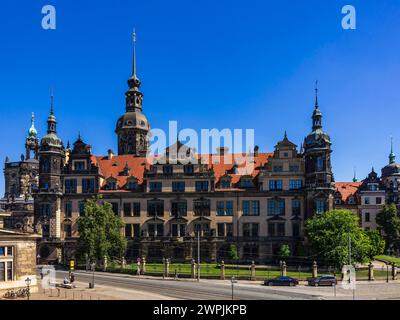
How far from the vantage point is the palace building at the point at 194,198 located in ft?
224

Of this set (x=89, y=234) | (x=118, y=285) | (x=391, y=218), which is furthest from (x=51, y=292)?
(x=391, y=218)

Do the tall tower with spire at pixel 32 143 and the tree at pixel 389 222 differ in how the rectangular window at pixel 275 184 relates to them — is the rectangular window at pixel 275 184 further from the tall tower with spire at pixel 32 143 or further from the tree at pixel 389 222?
the tall tower with spire at pixel 32 143

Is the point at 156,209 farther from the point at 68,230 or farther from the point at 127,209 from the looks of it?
the point at 68,230

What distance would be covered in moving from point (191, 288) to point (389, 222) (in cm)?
5139

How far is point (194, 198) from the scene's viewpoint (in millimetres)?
70250

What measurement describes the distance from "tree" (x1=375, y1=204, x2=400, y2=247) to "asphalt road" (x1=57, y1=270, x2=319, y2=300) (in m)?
43.8

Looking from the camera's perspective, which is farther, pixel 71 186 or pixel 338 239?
pixel 71 186

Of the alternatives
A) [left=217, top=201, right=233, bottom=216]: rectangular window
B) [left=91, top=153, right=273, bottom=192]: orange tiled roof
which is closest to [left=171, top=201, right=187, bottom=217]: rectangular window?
[left=217, top=201, right=233, bottom=216]: rectangular window

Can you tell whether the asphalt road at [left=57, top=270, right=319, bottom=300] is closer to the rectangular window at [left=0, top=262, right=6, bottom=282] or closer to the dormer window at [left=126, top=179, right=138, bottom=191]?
the rectangular window at [left=0, top=262, right=6, bottom=282]

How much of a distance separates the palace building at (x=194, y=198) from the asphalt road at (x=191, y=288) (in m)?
13.6

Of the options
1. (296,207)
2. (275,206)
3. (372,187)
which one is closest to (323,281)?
(296,207)

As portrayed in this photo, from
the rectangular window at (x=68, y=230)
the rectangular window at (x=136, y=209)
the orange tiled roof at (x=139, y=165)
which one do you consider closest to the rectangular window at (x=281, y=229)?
the orange tiled roof at (x=139, y=165)

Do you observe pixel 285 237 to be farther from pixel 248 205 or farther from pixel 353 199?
pixel 353 199

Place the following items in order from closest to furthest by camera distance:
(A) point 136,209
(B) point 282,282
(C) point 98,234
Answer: (B) point 282,282, (C) point 98,234, (A) point 136,209
